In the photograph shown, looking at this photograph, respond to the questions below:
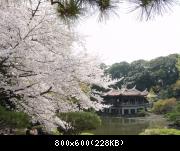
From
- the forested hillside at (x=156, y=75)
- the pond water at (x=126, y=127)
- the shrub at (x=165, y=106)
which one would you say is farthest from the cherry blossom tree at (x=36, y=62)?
the forested hillside at (x=156, y=75)

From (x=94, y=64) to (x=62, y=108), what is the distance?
6.45 feet

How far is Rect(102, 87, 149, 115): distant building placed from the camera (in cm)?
5022

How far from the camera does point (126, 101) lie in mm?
51094

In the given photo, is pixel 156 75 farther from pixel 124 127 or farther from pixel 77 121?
pixel 77 121

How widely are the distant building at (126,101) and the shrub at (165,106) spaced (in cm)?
537

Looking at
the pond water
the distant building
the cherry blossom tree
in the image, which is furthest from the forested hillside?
the cherry blossom tree

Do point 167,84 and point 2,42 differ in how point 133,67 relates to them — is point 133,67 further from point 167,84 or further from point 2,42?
point 2,42

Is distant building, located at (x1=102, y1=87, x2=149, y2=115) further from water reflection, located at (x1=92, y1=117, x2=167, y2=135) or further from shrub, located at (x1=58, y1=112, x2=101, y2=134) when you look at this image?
shrub, located at (x1=58, y1=112, x2=101, y2=134)

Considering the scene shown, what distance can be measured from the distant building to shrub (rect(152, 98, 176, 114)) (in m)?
5.37

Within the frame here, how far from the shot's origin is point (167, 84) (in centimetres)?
5819

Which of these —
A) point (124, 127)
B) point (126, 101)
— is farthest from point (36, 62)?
point (126, 101)

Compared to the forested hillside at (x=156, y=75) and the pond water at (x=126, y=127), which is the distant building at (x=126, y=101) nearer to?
the forested hillside at (x=156, y=75)

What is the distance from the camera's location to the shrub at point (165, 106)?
4216cm

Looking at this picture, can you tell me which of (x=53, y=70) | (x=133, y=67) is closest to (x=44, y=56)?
(x=53, y=70)
